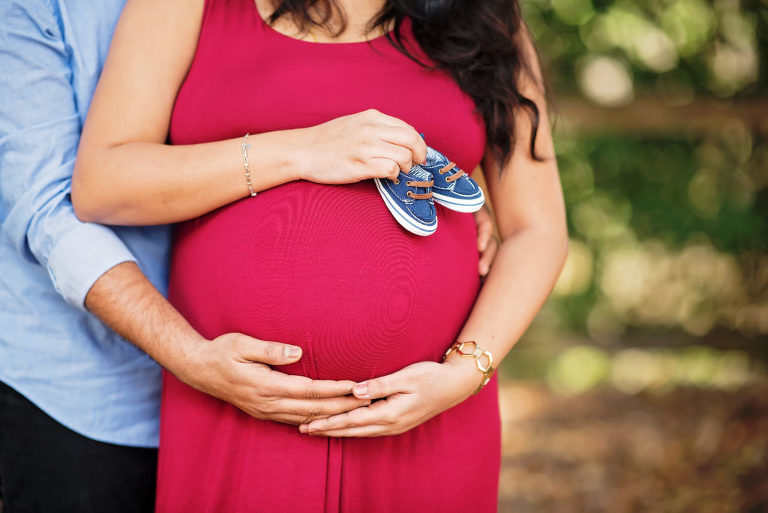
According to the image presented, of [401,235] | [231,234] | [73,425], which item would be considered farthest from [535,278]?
[73,425]

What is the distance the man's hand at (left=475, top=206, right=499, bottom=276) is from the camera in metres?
1.60

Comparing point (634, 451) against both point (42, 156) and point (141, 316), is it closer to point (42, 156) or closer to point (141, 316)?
point (141, 316)

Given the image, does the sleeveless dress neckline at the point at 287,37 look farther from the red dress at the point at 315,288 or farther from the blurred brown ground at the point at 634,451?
the blurred brown ground at the point at 634,451

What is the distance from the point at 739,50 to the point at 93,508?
369cm

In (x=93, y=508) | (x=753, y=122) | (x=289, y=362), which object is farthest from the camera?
(x=753, y=122)

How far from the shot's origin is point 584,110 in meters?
3.74

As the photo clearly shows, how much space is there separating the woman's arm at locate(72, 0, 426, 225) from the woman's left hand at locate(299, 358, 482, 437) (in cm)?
37

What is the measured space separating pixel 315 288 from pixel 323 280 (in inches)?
0.8

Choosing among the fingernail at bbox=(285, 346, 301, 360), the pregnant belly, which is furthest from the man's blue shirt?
the fingernail at bbox=(285, 346, 301, 360)

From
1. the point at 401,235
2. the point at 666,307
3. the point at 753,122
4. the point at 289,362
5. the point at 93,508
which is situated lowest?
the point at 666,307

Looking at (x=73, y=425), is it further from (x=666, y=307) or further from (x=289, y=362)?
(x=666, y=307)

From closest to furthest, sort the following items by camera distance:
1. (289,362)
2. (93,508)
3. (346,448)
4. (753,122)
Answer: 1. (289,362)
2. (346,448)
3. (93,508)
4. (753,122)

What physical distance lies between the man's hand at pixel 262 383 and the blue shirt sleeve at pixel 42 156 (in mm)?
277

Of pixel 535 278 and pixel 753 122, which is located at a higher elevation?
pixel 535 278
